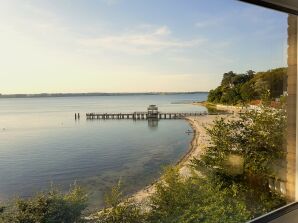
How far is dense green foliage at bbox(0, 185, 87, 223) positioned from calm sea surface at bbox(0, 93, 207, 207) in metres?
→ 0.12

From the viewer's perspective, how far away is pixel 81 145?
4.03 m

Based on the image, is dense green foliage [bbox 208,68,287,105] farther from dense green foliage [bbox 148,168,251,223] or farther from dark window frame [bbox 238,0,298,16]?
dark window frame [bbox 238,0,298,16]

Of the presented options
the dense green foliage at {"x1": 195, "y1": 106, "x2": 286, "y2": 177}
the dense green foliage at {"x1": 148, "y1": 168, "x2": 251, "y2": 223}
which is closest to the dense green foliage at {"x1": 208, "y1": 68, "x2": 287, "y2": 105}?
the dense green foliage at {"x1": 195, "y1": 106, "x2": 286, "y2": 177}

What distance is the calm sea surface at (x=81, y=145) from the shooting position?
2454 millimetres

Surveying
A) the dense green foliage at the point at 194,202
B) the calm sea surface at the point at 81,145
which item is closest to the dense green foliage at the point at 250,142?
the dense green foliage at the point at 194,202

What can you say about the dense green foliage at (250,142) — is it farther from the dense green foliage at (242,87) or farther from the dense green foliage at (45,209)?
the dense green foliage at (45,209)

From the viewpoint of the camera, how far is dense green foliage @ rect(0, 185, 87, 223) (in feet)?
5.42

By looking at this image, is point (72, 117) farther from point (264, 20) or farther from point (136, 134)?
point (264, 20)

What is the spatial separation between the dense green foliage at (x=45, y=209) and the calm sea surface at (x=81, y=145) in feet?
0.39

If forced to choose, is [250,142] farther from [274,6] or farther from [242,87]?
[274,6]

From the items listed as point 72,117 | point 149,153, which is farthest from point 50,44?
point 149,153

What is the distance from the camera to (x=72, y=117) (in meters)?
3.98

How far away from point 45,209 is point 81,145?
7.49 feet

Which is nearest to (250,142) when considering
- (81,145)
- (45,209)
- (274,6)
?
(274,6)
